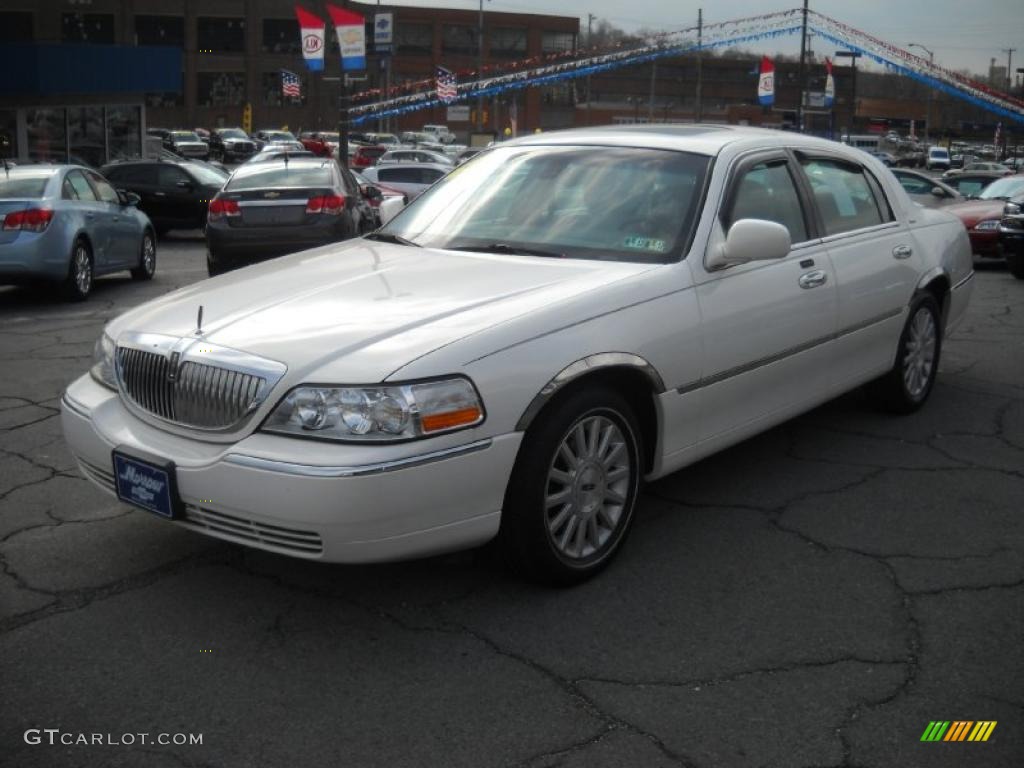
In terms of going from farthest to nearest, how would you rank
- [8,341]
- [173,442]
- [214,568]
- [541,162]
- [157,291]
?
[157,291] → [8,341] → [541,162] → [214,568] → [173,442]

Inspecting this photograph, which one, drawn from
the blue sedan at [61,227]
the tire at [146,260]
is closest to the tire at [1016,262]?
the tire at [146,260]

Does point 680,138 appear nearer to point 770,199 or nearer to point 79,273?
point 770,199

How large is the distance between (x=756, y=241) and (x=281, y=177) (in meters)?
9.16

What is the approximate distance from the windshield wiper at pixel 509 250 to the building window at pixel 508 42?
94.7 meters

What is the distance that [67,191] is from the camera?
11398 millimetres

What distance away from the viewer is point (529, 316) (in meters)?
3.79

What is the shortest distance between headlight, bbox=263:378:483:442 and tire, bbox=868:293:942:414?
362cm

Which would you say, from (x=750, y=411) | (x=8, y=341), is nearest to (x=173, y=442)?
(x=750, y=411)

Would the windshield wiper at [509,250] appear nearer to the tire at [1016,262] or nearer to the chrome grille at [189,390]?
the chrome grille at [189,390]

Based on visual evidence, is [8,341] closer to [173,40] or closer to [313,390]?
[313,390]

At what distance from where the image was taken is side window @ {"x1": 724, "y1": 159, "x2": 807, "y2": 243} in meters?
4.85

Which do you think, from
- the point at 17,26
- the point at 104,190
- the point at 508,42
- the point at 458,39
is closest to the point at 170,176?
the point at 104,190

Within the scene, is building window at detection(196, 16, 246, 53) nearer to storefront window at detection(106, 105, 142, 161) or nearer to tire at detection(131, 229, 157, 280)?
storefront window at detection(106, 105, 142, 161)

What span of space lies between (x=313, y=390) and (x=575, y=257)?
1.48m
